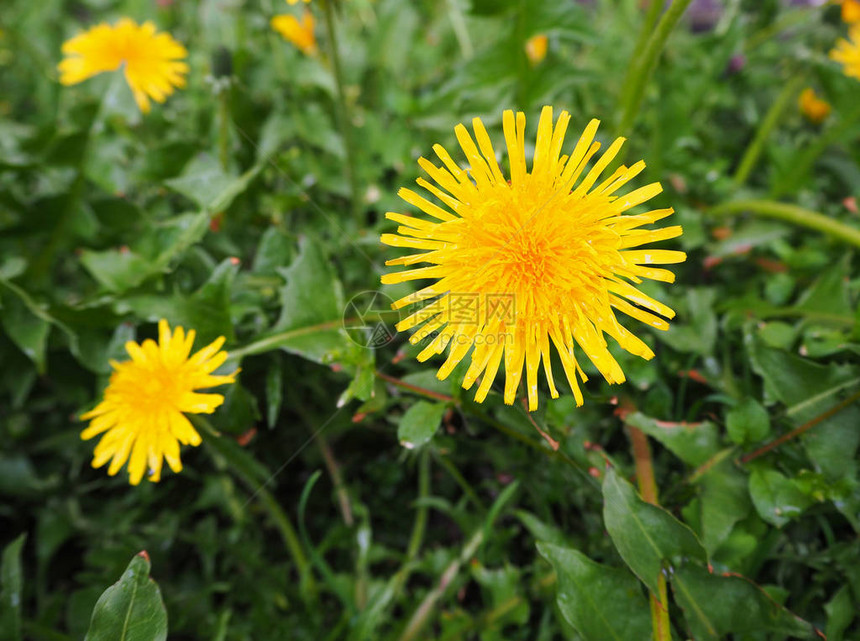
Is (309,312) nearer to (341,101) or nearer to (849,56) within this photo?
(341,101)

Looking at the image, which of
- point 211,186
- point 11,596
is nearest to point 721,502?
point 211,186

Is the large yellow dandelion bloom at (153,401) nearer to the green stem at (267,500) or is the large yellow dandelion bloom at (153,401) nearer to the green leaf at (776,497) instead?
the green stem at (267,500)

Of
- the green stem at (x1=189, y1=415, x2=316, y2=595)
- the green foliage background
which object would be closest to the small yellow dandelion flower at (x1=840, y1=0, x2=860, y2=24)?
the green foliage background

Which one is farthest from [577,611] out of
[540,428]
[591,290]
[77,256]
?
[77,256]

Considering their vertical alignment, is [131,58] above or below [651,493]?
above

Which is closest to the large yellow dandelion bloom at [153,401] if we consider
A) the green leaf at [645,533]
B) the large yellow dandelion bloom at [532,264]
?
the large yellow dandelion bloom at [532,264]

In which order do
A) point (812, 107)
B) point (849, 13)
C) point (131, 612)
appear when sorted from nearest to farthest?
point (131, 612), point (849, 13), point (812, 107)

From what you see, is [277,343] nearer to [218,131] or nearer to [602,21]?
[218,131]
